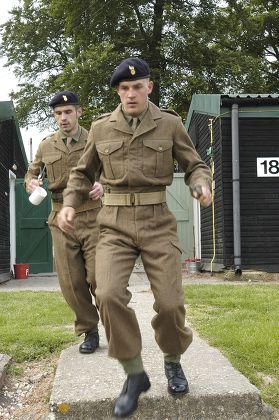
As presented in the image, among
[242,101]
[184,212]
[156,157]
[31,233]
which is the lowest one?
[31,233]

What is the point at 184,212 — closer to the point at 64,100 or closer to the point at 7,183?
the point at 7,183

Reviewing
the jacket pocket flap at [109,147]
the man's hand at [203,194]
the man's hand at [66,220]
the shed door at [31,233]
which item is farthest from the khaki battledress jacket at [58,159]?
the shed door at [31,233]

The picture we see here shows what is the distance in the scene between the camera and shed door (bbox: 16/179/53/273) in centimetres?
1555

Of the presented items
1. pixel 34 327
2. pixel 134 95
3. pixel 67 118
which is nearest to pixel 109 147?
pixel 134 95

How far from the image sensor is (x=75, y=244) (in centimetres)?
461

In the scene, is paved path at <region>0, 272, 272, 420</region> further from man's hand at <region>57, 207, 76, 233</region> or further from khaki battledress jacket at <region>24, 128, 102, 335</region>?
man's hand at <region>57, 207, 76, 233</region>

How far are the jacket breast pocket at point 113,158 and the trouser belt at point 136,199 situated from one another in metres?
0.12

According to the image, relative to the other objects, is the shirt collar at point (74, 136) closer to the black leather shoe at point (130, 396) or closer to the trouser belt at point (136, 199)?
the trouser belt at point (136, 199)

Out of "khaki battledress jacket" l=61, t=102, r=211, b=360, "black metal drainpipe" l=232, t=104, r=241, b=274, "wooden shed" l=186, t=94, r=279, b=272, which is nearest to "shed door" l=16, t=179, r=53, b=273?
"wooden shed" l=186, t=94, r=279, b=272

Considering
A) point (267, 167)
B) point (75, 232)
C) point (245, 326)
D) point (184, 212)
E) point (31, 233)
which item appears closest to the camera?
point (75, 232)

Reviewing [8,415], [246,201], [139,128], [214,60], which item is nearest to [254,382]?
[8,415]

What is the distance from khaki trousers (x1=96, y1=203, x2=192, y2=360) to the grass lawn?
98cm

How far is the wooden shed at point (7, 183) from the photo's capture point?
1359cm

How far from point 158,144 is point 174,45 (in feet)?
71.8
